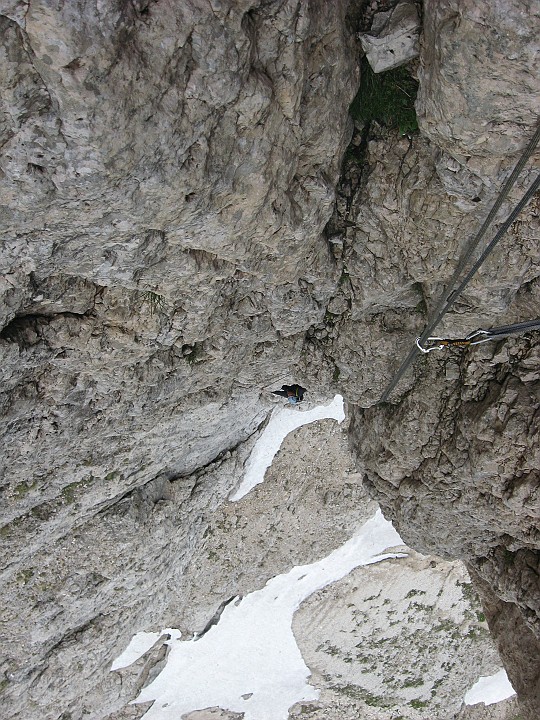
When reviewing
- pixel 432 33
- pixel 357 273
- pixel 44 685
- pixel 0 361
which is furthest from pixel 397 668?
pixel 432 33

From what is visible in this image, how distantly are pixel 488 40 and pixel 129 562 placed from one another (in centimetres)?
1215

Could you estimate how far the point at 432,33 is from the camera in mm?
4723

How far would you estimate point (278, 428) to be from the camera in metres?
14.7

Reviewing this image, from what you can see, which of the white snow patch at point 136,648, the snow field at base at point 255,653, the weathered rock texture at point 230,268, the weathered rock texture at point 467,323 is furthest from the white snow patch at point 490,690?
the weathered rock texture at point 230,268

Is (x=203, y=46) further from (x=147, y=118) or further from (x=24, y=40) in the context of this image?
(x=24, y=40)

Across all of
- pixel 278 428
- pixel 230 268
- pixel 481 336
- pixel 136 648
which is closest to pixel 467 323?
pixel 481 336

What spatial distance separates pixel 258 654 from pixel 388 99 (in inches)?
734

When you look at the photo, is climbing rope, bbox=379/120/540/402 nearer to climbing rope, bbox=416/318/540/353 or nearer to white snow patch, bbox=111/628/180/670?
climbing rope, bbox=416/318/540/353

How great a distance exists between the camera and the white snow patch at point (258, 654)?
17.6 m

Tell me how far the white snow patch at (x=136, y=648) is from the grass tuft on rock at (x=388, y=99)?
15995 millimetres

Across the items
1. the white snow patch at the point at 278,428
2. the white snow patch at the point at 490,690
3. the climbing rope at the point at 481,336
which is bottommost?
the white snow patch at the point at 490,690

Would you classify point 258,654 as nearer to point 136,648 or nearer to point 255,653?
point 255,653

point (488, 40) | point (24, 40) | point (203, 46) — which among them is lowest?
point (488, 40)

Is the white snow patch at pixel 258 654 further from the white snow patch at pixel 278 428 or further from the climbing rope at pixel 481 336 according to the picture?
the climbing rope at pixel 481 336
